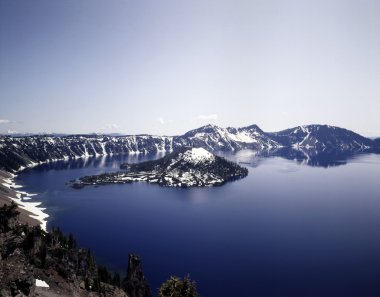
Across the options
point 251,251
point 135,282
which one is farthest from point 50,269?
point 251,251

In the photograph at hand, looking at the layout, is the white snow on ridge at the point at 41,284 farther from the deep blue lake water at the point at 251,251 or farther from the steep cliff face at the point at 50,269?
the deep blue lake water at the point at 251,251

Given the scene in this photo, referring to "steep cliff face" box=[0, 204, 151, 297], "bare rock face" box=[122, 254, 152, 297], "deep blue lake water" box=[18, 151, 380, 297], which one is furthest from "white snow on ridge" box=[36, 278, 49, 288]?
"deep blue lake water" box=[18, 151, 380, 297]

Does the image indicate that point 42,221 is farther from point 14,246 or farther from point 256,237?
point 256,237

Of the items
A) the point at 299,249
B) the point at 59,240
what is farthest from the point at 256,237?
the point at 59,240

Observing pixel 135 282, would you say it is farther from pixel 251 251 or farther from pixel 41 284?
pixel 251 251

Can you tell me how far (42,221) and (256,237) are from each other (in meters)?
122

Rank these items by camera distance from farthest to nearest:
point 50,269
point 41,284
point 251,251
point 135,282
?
point 251,251 → point 135,282 → point 50,269 → point 41,284

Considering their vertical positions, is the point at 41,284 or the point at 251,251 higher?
the point at 41,284

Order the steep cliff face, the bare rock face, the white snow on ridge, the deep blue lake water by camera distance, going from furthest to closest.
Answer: the deep blue lake water, the bare rock face, the white snow on ridge, the steep cliff face

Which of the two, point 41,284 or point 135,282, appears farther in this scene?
point 135,282

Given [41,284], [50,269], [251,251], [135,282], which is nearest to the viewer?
[41,284]

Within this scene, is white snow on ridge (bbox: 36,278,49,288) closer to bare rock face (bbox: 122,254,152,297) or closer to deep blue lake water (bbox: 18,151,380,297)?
bare rock face (bbox: 122,254,152,297)

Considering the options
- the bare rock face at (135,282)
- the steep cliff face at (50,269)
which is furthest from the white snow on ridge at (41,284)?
the bare rock face at (135,282)

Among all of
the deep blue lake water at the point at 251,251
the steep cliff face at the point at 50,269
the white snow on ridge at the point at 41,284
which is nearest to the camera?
the steep cliff face at the point at 50,269
